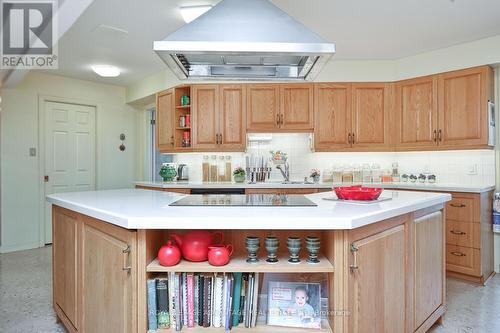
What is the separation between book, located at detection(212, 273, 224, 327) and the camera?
4.85ft

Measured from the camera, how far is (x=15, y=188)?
440 cm

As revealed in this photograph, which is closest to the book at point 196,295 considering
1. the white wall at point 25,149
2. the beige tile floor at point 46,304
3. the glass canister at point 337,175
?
the beige tile floor at point 46,304

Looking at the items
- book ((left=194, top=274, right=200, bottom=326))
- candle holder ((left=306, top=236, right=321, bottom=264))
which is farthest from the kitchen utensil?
candle holder ((left=306, top=236, right=321, bottom=264))

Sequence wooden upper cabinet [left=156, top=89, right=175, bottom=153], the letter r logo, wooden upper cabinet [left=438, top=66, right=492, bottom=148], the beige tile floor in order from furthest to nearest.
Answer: wooden upper cabinet [left=156, top=89, right=175, bottom=153], wooden upper cabinet [left=438, top=66, right=492, bottom=148], the letter r logo, the beige tile floor

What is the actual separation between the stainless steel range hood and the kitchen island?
86cm

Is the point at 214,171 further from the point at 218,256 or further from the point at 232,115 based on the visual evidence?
the point at 218,256

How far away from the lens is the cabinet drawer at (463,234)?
10.3ft

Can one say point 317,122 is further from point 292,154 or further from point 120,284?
point 120,284

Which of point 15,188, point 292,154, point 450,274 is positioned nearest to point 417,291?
point 450,274

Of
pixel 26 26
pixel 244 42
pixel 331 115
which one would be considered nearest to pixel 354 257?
pixel 244 42

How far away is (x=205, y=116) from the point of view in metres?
4.20

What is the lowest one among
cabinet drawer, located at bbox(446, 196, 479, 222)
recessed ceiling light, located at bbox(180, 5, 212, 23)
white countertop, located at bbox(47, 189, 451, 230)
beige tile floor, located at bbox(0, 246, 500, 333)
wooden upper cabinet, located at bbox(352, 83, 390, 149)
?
beige tile floor, located at bbox(0, 246, 500, 333)

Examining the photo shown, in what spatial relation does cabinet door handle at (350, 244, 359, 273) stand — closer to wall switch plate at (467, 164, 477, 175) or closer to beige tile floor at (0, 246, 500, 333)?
beige tile floor at (0, 246, 500, 333)

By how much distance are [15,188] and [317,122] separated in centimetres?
411
